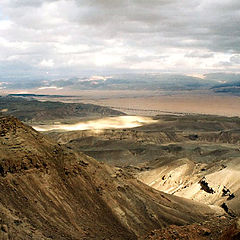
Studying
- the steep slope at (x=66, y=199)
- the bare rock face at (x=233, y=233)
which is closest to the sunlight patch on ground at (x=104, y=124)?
the steep slope at (x=66, y=199)

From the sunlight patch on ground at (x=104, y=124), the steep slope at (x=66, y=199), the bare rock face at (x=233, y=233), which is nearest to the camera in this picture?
the bare rock face at (x=233, y=233)

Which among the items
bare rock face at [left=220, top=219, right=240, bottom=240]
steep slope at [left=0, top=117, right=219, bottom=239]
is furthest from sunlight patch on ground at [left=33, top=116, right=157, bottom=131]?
bare rock face at [left=220, top=219, right=240, bottom=240]

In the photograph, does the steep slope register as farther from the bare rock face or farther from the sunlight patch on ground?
the sunlight patch on ground

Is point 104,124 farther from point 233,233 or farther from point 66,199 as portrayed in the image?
point 233,233

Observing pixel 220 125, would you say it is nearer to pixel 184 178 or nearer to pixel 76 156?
pixel 184 178

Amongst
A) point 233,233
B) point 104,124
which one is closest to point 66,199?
point 233,233

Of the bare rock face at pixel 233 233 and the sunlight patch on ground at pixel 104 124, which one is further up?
the bare rock face at pixel 233 233

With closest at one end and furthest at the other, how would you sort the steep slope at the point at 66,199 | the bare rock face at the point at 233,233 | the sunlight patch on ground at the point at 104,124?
1. the bare rock face at the point at 233,233
2. the steep slope at the point at 66,199
3. the sunlight patch on ground at the point at 104,124

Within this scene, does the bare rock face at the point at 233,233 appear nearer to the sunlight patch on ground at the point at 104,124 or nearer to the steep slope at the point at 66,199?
the steep slope at the point at 66,199

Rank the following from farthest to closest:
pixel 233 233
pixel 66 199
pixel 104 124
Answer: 1. pixel 104 124
2. pixel 66 199
3. pixel 233 233
